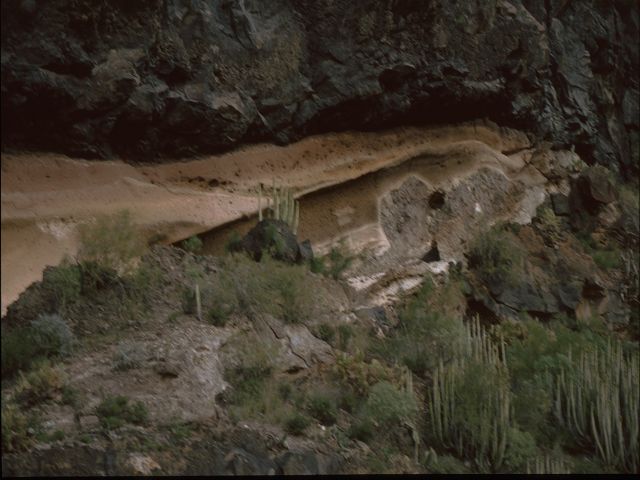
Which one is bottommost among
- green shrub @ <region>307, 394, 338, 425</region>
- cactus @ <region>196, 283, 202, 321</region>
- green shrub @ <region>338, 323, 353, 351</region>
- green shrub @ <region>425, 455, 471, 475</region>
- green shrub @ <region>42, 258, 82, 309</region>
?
green shrub @ <region>425, 455, 471, 475</region>

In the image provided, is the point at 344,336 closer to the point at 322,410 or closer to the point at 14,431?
the point at 322,410

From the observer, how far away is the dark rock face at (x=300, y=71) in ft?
30.1

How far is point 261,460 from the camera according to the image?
7.23 m

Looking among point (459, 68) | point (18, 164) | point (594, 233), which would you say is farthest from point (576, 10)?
point (18, 164)

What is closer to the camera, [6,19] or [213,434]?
[213,434]

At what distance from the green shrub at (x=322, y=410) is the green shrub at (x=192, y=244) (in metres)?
2.07

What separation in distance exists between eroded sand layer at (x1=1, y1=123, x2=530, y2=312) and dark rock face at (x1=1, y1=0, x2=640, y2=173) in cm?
21

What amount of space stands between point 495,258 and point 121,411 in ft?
18.1

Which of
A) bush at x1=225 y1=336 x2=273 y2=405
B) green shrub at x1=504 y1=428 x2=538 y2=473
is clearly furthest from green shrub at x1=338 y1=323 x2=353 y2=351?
green shrub at x1=504 y1=428 x2=538 y2=473

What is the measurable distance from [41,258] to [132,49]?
95.9 inches

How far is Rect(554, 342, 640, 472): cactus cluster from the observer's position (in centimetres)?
864

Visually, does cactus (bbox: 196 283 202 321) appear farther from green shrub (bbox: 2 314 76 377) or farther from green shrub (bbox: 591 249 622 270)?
green shrub (bbox: 591 249 622 270)

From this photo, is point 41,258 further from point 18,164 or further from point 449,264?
point 449,264

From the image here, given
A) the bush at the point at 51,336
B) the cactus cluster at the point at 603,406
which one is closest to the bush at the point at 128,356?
the bush at the point at 51,336
